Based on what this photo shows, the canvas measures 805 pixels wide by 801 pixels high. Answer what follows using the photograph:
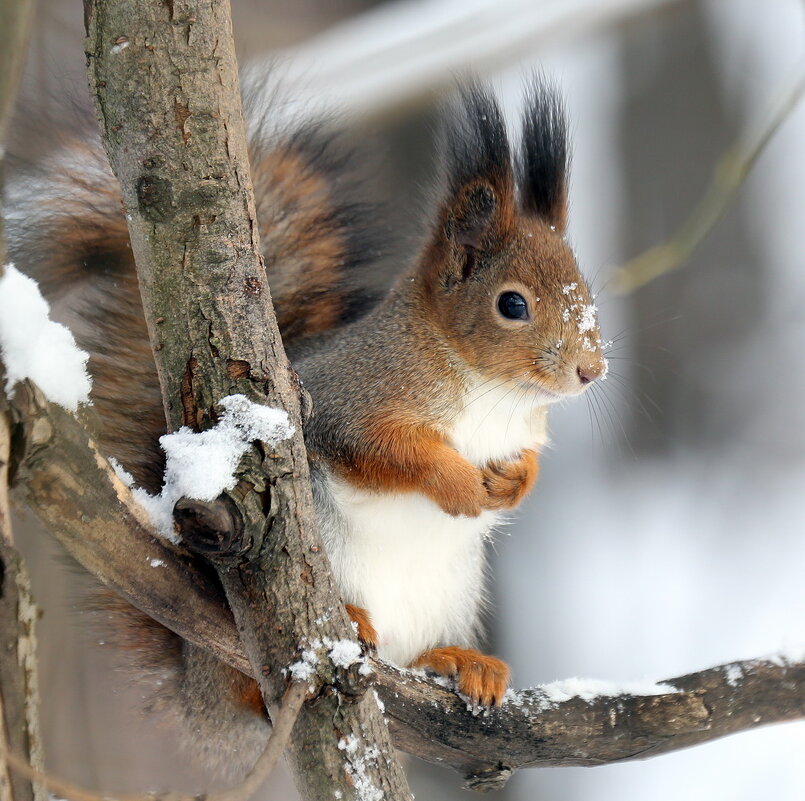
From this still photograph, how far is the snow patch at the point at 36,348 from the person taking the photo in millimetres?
750

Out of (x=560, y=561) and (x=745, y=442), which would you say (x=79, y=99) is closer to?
(x=560, y=561)

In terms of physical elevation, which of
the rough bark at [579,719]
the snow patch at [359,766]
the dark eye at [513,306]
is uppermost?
the dark eye at [513,306]

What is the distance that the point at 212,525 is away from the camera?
843 mm

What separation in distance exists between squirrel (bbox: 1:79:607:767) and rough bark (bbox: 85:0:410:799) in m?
0.28

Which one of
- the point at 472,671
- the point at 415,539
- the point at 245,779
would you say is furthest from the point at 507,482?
the point at 245,779

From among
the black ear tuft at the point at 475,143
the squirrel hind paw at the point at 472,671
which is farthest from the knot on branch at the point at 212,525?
the black ear tuft at the point at 475,143

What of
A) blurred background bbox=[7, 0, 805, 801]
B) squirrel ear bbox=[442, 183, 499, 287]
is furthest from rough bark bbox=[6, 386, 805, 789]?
blurred background bbox=[7, 0, 805, 801]

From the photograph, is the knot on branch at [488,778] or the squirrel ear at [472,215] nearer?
the knot on branch at [488,778]

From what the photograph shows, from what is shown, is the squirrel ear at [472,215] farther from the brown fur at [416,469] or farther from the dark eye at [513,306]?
the brown fur at [416,469]

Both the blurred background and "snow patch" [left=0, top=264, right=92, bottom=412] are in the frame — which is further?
the blurred background

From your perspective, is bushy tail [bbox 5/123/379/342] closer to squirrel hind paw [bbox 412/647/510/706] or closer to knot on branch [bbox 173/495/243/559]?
squirrel hind paw [bbox 412/647/510/706]

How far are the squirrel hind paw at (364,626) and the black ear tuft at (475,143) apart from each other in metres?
0.61

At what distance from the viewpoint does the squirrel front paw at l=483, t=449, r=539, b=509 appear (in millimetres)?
1321

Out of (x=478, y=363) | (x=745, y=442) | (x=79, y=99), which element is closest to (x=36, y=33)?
(x=79, y=99)
